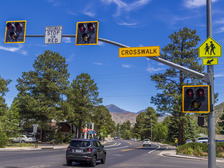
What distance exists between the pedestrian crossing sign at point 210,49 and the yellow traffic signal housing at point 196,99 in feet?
4.00

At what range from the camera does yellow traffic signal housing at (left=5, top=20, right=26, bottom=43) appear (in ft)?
36.9

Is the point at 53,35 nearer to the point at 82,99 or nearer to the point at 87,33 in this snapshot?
the point at 87,33

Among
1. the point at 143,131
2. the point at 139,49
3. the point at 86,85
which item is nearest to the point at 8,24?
the point at 139,49

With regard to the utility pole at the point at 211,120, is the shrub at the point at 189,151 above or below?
below

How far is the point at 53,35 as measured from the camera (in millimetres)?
11164

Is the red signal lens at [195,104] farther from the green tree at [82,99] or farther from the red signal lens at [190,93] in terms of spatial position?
the green tree at [82,99]

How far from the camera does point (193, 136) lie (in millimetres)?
68000

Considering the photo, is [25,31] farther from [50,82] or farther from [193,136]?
[193,136]

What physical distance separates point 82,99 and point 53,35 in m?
47.2

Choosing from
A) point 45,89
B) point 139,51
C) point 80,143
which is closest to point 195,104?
point 139,51

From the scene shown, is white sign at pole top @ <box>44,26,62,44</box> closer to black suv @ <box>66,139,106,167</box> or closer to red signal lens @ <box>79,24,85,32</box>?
red signal lens @ <box>79,24,85,32</box>

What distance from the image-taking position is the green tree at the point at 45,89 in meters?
48.2

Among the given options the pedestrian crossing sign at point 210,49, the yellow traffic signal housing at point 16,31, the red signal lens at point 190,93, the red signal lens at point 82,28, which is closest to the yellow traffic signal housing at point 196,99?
the red signal lens at point 190,93

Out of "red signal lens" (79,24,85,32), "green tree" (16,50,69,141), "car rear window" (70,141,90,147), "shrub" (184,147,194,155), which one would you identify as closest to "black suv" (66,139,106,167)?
"car rear window" (70,141,90,147)
